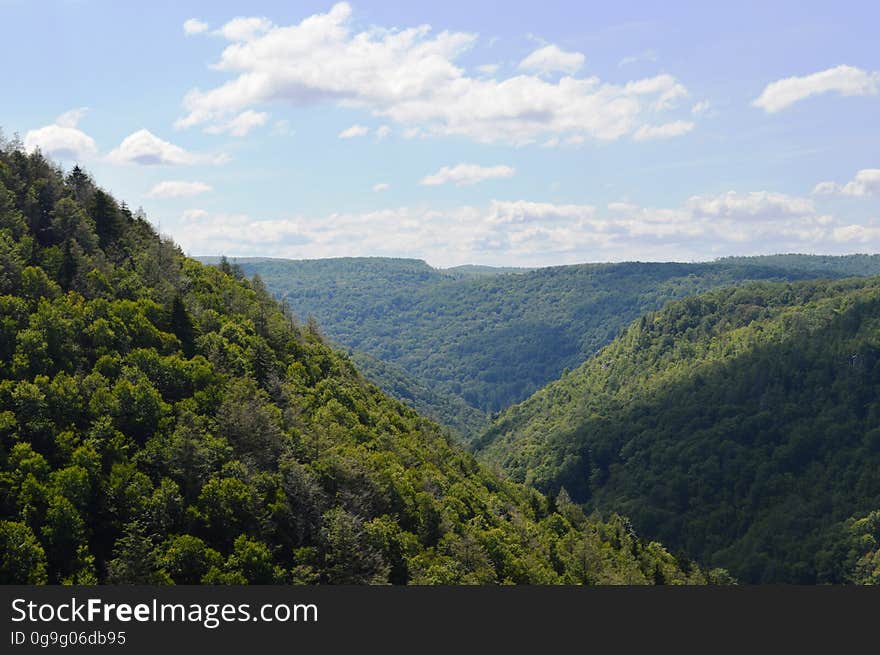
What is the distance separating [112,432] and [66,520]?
1245 centimetres

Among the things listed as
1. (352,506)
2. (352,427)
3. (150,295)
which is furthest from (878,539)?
(150,295)

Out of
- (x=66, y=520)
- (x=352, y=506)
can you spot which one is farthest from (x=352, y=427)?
(x=66, y=520)

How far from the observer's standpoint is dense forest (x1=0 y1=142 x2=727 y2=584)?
5731 cm

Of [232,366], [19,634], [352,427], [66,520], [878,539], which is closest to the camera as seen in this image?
[19,634]

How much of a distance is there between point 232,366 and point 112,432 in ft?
85.7

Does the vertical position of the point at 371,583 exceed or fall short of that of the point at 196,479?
it falls short

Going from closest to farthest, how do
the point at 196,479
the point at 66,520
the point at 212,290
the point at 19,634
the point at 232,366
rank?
the point at 19,634 → the point at 66,520 → the point at 196,479 → the point at 232,366 → the point at 212,290

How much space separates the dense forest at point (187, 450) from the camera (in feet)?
188

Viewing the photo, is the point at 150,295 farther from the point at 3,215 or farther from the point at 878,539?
the point at 878,539

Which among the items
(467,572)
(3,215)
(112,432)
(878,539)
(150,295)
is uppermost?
(3,215)

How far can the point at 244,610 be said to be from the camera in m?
44.2

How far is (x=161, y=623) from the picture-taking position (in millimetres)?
42531

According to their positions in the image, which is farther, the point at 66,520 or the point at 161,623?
the point at 66,520

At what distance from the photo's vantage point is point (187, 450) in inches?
2579
